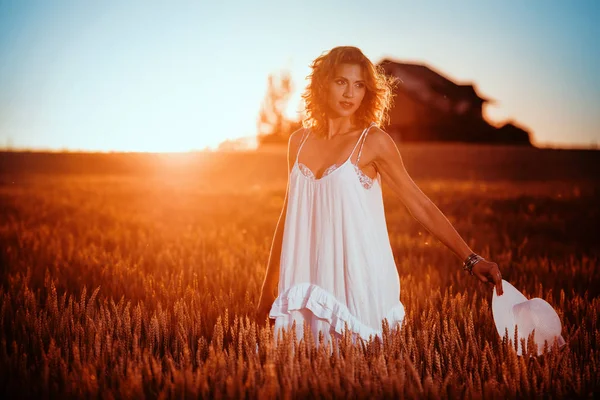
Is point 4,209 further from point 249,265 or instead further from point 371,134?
point 371,134

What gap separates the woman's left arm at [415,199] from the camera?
9.39 ft

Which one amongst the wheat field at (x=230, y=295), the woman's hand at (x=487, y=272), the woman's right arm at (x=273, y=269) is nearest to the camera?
the wheat field at (x=230, y=295)

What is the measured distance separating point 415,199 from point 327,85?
71 cm

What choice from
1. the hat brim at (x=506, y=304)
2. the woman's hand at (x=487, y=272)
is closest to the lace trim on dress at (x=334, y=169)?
the woman's hand at (x=487, y=272)

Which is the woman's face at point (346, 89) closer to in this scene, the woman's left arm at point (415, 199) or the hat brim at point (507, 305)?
the woman's left arm at point (415, 199)

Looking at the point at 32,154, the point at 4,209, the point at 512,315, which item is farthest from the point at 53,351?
the point at 32,154

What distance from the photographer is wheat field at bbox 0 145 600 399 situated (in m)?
2.49

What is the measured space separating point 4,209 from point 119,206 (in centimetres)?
193

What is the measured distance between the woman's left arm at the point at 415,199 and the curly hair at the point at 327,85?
16 centimetres

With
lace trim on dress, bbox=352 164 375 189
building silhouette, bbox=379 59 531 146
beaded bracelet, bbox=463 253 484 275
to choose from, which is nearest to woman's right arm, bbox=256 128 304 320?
lace trim on dress, bbox=352 164 375 189

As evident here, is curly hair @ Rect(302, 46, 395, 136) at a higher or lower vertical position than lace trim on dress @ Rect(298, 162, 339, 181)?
higher

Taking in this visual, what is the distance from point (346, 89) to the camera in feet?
9.46

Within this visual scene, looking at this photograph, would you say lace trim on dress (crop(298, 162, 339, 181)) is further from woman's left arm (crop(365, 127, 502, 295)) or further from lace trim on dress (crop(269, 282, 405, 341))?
lace trim on dress (crop(269, 282, 405, 341))

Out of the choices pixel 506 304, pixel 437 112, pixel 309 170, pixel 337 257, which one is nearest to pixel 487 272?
pixel 506 304
